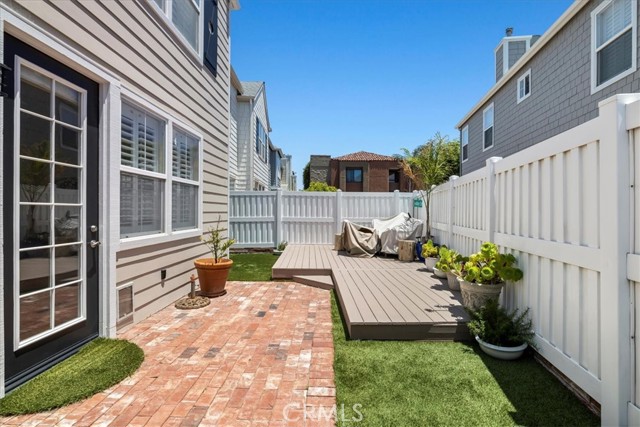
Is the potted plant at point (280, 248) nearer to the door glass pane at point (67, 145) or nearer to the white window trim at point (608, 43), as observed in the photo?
the door glass pane at point (67, 145)

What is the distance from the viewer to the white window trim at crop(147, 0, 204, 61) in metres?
3.68

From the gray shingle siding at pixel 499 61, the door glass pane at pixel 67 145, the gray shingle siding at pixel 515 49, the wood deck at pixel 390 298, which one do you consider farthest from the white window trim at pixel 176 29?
the gray shingle siding at pixel 499 61

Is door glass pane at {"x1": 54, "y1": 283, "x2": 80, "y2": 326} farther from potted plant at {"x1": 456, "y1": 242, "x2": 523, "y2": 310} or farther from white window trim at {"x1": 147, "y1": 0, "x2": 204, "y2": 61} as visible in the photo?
potted plant at {"x1": 456, "y1": 242, "x2": 523, "y2": 310}

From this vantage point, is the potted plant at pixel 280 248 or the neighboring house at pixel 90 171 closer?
the neighboring house at pixel 90 171

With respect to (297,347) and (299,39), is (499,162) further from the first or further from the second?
(299,39)

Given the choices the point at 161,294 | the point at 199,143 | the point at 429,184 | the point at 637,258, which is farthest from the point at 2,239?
the point at 429,184

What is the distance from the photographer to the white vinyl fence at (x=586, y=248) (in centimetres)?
163

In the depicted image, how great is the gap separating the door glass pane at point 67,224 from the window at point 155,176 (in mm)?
557

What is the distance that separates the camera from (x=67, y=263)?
2.61 m

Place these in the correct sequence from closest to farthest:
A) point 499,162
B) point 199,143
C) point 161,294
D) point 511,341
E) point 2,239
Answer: point 2,239 < point 511,341 < point 499,162 < point 161,294 < point 199,143

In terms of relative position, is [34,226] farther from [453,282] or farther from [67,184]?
[453,282]

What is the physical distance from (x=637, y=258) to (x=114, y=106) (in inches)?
164

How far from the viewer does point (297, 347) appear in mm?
2850

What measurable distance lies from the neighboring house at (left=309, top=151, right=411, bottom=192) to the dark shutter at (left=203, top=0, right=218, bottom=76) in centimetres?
2150
